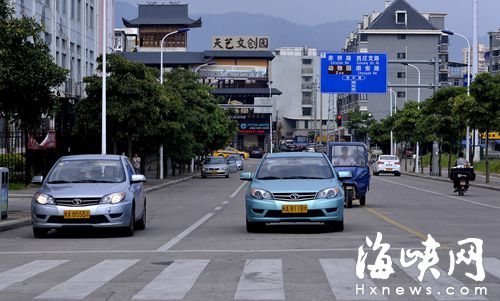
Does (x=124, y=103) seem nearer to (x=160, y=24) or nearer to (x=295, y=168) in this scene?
(x=295, y=168)

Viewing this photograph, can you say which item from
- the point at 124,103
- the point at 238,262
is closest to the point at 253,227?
the point at 238,262

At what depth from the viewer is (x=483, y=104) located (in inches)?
1944

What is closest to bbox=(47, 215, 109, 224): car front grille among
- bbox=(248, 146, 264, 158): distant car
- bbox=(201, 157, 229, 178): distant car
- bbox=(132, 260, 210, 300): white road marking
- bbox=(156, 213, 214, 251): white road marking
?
bbox=(156, 213, 214, 251): white road marking

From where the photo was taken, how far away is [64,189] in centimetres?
1861

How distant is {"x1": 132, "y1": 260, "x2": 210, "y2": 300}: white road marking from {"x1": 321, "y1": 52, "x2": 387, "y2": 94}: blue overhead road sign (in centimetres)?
4416

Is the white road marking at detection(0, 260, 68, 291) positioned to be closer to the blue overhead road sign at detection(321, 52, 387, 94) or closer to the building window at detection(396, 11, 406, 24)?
the blue overhead road sign at detection(321, 52, 387, 94)

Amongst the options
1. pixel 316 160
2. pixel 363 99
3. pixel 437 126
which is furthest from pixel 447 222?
pixel 363 99

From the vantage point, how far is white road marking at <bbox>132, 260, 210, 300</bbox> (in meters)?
10.5

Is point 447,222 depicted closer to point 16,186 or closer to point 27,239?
point 27,239

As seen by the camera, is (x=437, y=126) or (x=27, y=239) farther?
(x=437, y=126)

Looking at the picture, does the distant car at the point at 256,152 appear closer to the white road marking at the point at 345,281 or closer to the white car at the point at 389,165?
the white car at the point at 389,165

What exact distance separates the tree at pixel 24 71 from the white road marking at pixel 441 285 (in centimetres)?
1326

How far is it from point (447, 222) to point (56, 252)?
10089 millimetres

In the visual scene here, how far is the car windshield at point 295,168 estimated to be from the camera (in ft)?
64.9
